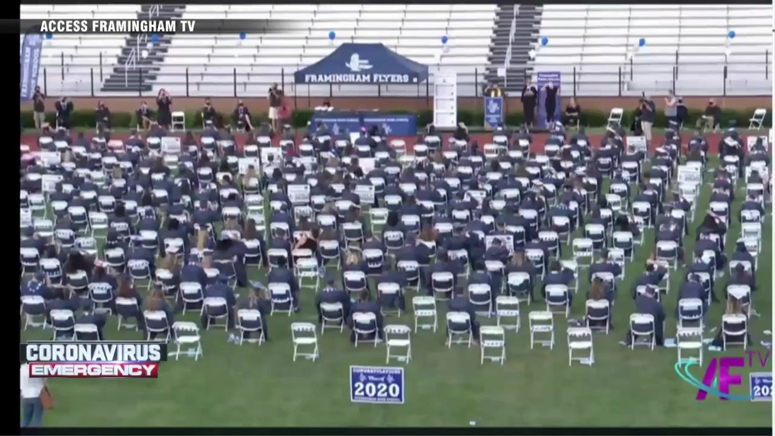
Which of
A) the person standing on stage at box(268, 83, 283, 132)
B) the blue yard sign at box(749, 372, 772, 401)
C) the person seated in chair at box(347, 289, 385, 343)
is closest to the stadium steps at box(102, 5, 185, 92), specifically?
the person standing on stage at box(268, 83, 283, 132)

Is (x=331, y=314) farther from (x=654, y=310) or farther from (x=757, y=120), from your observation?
(x=757, y=120)

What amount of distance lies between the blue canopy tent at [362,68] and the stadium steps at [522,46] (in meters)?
5.18

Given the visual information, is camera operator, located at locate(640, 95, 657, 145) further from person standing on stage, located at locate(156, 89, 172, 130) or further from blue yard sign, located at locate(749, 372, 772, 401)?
blue yard sign, located at locate(749, 372, 772, 401)

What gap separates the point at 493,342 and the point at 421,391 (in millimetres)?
1177

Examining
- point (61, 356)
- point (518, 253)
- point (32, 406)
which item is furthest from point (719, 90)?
point (61, 356)

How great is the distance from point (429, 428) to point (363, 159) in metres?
14.2

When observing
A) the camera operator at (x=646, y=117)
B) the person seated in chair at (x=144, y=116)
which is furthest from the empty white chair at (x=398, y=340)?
the person seated in chair at (x=144, y=116)

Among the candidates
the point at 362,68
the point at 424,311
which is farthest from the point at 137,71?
the point at 424,311

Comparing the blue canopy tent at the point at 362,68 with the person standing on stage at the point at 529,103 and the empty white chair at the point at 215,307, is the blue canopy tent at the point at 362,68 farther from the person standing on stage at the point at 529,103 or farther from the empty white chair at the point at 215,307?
the empty white chair at the point at 215,307

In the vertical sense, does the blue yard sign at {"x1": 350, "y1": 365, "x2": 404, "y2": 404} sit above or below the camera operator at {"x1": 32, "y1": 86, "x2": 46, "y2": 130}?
below

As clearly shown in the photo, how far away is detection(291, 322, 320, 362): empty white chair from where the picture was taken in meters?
19.2

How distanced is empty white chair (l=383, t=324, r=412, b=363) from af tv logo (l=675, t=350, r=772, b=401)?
338cm

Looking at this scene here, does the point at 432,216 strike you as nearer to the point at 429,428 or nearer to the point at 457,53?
the point at 429,428

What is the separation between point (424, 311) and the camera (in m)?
20.3
